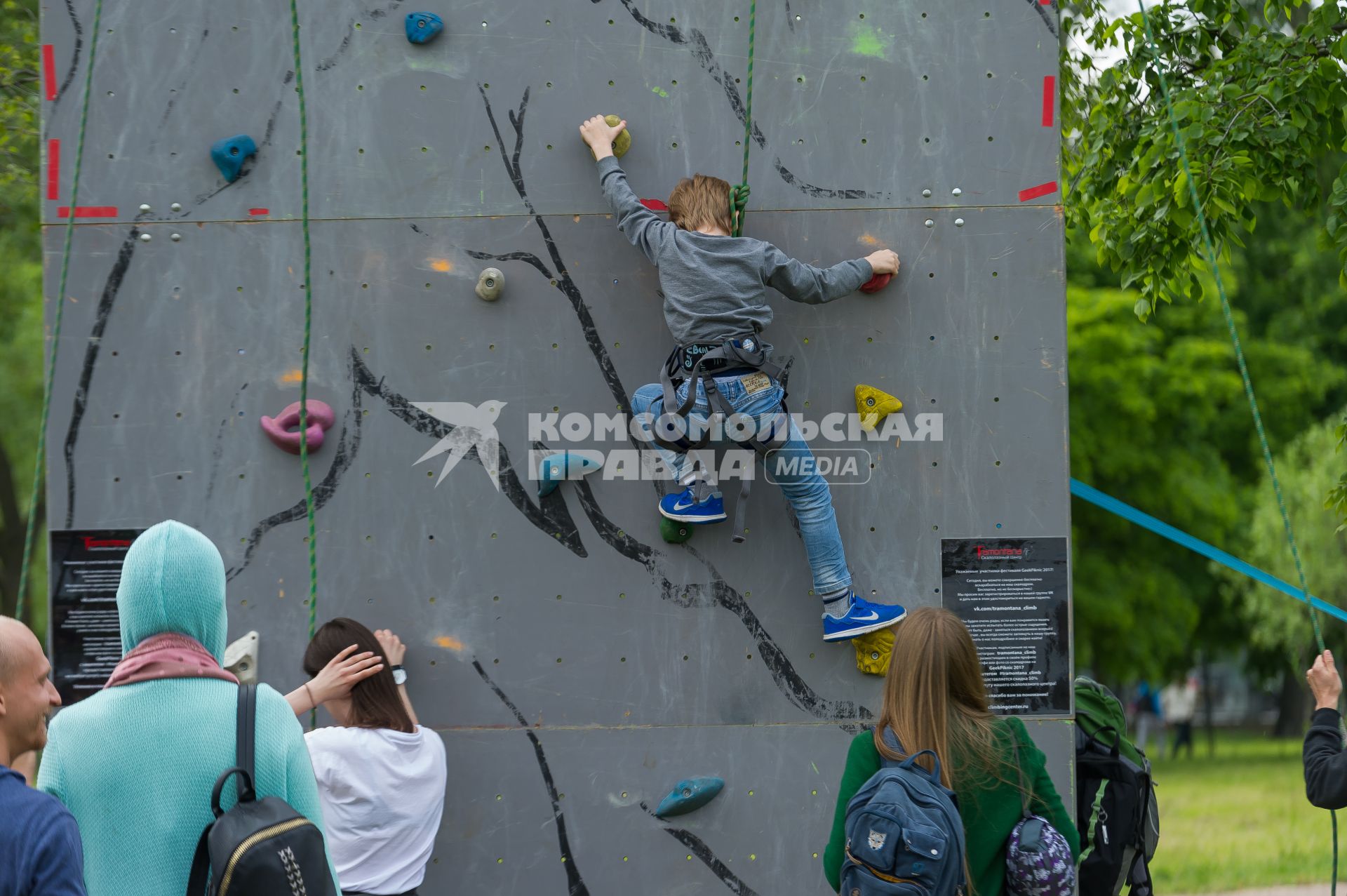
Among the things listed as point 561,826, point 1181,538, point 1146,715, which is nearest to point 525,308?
Answer: point 561,826

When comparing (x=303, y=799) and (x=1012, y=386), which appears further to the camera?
(x=1012, y=386)

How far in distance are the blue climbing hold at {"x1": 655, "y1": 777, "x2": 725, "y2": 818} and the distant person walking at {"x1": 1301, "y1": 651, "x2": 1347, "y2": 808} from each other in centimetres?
203

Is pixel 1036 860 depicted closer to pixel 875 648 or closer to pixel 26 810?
pixel 875 648

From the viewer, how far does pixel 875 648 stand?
4.86 meters

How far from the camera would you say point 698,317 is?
4.59 meters

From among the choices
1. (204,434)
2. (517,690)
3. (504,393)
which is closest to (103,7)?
(204,434)

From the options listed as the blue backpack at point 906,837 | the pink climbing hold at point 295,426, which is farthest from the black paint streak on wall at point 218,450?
the blue backpack at point 906,837

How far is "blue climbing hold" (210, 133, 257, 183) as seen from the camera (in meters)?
4.96

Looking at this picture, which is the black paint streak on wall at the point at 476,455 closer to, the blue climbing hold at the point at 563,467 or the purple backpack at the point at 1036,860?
the blue climbing hold at the point at 563,467

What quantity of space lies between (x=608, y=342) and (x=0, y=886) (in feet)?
10.3

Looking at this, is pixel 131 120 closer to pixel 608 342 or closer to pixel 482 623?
pixel 608 342

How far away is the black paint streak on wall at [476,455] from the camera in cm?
498

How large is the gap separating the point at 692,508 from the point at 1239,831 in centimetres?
1193

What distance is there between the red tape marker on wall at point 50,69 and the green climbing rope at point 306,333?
93cm
